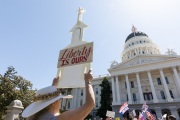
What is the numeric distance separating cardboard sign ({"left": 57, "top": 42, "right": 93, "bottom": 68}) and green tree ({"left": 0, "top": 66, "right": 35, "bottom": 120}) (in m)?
11.3

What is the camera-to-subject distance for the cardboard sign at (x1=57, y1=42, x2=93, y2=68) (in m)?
2.58

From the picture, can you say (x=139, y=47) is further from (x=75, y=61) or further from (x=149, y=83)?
(x=75, y=61)

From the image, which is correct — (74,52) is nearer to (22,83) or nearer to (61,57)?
(61,57)

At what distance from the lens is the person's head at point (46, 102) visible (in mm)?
1480

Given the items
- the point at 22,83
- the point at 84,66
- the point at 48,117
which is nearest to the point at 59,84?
the point at 84,66

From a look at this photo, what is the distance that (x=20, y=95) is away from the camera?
42.1 feet

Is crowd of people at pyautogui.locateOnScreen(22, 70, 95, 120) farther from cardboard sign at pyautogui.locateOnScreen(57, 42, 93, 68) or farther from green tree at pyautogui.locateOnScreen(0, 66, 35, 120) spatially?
green tree at pyautogui.locateOnScreen(0, 66, 35, 120)

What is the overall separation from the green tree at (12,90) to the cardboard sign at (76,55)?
11.3 m

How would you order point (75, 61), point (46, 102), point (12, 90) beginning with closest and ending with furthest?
point (46, 102) → point (75, 61) → point (12, 90)

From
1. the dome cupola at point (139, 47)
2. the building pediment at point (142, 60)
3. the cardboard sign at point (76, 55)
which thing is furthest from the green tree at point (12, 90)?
the dome cupola at point (139, 47)

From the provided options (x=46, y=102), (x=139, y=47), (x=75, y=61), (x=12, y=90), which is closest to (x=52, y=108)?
(x=46, y=102)

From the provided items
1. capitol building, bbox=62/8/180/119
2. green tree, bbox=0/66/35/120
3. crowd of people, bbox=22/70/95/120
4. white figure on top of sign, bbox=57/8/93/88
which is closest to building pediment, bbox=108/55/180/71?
capitol building, bbox=62/8/180/119

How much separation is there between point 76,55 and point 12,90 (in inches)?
499

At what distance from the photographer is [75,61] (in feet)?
8.93
